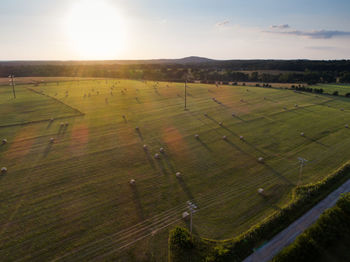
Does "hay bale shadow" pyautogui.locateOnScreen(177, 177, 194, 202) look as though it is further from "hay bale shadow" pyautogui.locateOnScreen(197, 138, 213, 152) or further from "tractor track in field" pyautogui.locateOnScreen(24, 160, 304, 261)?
"hay bale shadow" pyautogui.locateOnScreen(197, 138, 213, 152)

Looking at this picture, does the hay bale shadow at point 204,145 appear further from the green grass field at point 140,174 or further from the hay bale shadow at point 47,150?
the hay bale shadow at point 47,150

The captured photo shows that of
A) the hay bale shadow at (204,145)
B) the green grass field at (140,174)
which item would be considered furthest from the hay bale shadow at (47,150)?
the hay bale shadow at (204,145)

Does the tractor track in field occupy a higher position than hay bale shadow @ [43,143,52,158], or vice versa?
hay bale shadow @ [43,143,52,158]

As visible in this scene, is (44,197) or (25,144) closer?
(44,197)

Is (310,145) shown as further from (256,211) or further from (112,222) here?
(112,222)

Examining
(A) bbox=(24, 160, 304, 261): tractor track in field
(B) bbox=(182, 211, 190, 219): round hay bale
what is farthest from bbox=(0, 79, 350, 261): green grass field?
(B) bbox=(182, 211, 190, 219): round hay bale

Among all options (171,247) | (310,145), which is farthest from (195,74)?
(171,247)
